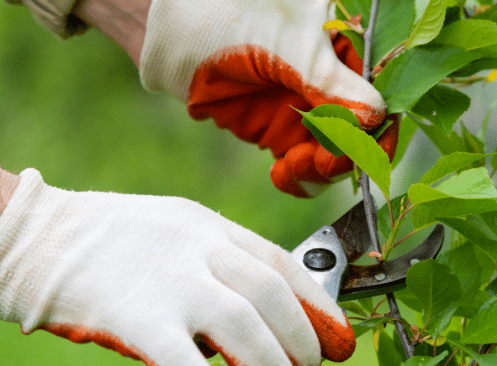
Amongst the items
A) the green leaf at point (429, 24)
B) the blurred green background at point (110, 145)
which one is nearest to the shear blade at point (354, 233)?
the green leaf at point (429, 24)

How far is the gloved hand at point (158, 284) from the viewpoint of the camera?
1.43 ft

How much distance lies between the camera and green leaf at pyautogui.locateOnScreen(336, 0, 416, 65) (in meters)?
0.51

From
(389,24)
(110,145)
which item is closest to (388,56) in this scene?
(389,24)

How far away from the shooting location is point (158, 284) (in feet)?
1.50

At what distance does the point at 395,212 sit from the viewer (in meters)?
0.52

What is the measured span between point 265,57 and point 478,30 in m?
0.29

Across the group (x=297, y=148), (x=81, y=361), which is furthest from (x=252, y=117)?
(x=81, y=361)

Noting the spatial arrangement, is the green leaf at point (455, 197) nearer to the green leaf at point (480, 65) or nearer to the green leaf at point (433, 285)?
the green leaf at point (433, 285)

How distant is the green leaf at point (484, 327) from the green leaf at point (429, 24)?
26 cm

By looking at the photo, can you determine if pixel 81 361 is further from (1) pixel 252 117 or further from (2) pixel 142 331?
(2) pixel 142 331

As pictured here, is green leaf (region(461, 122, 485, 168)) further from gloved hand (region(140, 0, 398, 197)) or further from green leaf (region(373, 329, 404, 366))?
green leaf (region(373, 329, 404, 366))

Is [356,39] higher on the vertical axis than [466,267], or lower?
higher

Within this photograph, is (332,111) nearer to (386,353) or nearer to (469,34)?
(469,34)

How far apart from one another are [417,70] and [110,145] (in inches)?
89.0
